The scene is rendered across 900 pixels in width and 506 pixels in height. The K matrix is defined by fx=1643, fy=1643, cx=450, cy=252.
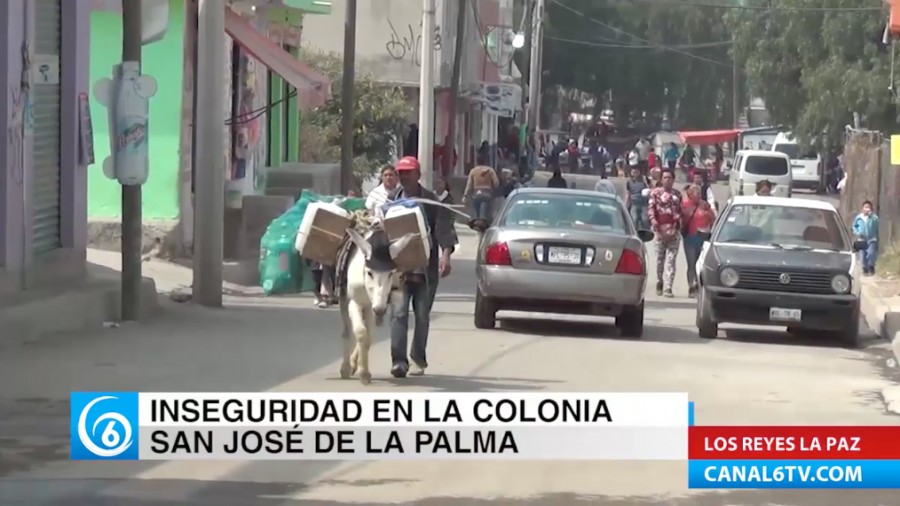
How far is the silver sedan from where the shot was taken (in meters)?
17.0

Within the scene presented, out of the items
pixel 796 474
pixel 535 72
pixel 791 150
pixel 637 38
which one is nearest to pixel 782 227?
pixel 796 474

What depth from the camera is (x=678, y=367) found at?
14727 millimetres

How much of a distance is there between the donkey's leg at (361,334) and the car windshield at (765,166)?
1593 inches

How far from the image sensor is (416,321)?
1296 centimetres

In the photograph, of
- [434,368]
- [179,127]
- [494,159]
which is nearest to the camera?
[434,368]

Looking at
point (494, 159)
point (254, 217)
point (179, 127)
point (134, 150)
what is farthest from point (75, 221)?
point (494, 159)

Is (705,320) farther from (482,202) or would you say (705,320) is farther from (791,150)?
(791,150)

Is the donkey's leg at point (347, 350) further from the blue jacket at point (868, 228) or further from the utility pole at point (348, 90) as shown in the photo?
the blue jacket at point (868, 228)

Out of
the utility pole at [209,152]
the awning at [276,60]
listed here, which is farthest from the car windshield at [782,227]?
the awning at [276,60]

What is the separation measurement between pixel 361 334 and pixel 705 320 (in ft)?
21.7

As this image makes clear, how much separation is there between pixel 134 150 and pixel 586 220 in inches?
194

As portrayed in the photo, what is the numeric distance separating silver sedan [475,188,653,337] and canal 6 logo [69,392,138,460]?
864 cm

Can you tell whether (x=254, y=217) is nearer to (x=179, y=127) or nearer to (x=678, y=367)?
(x=179, y=127)

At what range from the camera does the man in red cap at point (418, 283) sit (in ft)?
41.4
